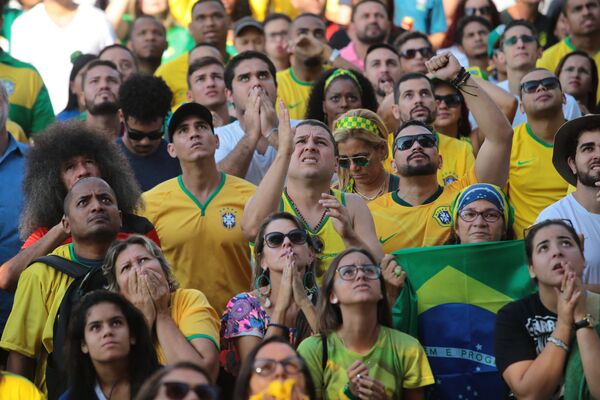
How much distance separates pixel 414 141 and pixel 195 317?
2.33m

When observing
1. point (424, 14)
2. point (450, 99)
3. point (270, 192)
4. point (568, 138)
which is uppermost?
point (424, 14)

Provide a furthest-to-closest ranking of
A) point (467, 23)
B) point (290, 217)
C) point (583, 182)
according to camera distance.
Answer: point (467, 23)
point (583, 182)
point (290, 217)

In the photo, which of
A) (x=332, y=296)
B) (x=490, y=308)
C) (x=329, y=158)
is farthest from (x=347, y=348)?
(x=329, y=158)

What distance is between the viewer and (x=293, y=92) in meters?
12.8

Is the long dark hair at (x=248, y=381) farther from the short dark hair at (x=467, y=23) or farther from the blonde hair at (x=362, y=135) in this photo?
the short dark hair at (x=467, y=23)

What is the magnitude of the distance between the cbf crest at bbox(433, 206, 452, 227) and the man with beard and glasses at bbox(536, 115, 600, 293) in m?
0.58

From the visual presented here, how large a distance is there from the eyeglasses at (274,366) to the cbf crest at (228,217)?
2988 millimetres

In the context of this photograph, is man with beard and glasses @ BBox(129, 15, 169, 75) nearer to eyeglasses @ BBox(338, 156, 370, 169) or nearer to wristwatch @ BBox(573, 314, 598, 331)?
eyeglasses @ BBox(338, 156, 370, 169)

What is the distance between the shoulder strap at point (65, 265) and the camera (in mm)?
8828

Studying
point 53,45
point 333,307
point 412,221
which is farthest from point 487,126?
point 53,45

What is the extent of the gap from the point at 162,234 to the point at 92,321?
2.00 m

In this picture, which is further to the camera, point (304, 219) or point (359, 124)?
point (359, 124)

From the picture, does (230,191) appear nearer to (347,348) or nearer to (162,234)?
(162,234)

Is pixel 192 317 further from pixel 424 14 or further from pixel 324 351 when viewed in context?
pixel 424 14
